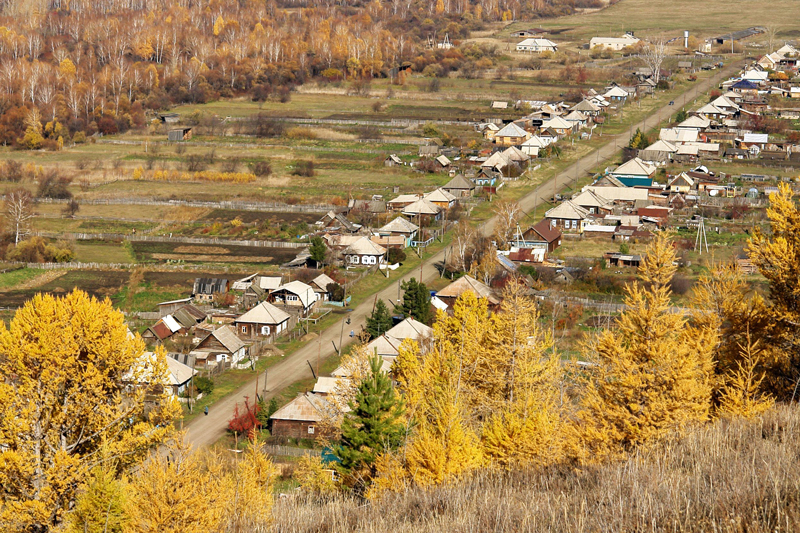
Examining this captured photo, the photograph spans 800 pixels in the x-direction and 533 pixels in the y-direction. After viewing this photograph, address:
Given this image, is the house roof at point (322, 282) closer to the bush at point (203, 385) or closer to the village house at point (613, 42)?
the bush at point (203, 385)

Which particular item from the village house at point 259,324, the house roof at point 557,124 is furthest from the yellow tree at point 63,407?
the house roof at point 557,124

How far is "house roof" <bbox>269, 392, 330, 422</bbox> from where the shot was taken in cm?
3259

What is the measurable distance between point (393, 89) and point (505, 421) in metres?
93.0

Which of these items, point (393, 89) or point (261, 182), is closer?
point (261, 182)

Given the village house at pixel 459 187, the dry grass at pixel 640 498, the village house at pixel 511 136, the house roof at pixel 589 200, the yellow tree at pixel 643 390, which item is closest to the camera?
the dry grass at pixel 640 498

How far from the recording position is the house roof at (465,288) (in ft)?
144

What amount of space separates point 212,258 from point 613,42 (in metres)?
91.8

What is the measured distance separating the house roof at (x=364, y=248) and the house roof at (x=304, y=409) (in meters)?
20.1

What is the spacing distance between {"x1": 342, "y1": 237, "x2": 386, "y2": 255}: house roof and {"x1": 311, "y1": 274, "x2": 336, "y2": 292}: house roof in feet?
15.6

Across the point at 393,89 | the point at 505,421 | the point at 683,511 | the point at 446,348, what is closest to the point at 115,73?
the point at 393,89

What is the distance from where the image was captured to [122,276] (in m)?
51.1

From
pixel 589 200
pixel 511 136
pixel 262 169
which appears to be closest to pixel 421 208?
pixel 589 200

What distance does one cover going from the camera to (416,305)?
4238cm

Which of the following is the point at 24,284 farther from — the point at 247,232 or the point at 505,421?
the point at 505,421
